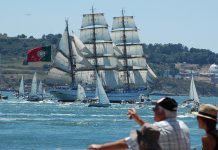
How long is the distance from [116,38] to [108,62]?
8.97 metres

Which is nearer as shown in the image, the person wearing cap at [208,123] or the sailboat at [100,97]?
the person wearing cap at [208,123]

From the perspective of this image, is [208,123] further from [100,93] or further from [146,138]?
[100,93]

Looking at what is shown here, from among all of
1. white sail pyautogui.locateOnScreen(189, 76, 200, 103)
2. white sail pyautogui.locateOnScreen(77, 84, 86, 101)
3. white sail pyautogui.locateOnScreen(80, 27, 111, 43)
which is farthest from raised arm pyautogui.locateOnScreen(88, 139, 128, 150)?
white sail pyautogui.locateOnScreen(80, 27, 111, 43)

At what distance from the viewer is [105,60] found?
459 ft

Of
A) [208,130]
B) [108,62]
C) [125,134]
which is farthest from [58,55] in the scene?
[208,130]

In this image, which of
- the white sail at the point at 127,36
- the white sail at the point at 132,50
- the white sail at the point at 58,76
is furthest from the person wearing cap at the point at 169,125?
the white sail at the point at 127,36

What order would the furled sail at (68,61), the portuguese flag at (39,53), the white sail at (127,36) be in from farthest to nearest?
the white sail at (127,36) < the portuguese flag at (39,53) < the furled sail at (68,61)

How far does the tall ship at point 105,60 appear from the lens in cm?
13388

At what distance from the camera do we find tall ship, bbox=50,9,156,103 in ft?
439

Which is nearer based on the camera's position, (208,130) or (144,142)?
(144,142)

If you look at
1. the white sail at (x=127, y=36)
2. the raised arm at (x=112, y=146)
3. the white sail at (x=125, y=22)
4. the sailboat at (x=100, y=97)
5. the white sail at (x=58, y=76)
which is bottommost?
the raised arm at (x=112, y=146)

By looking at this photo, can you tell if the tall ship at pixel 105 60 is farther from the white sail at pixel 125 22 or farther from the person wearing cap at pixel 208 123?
the person wearing cap at pixel 208 123

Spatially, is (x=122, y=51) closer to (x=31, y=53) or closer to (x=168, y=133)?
(x=31, y=53)

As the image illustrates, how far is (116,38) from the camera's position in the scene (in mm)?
147125
